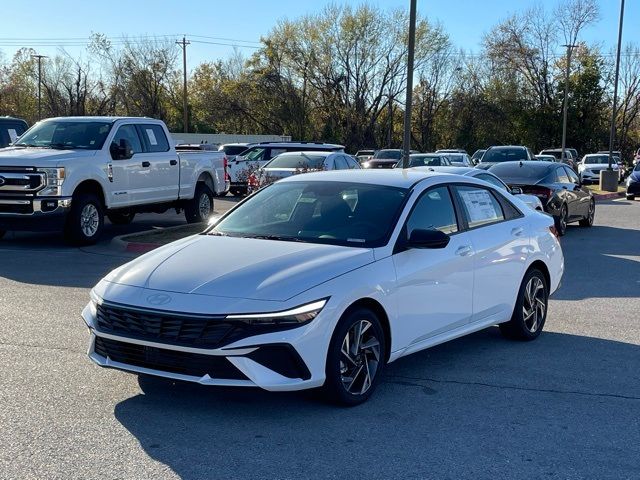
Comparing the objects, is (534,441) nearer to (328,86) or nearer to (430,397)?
(430,397)

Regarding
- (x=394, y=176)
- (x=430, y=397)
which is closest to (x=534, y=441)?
(x=430, y=397)

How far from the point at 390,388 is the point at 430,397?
33cm

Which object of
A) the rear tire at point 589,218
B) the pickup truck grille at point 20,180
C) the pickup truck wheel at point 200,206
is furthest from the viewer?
the rear tire at point 589,218

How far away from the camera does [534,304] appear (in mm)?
7684

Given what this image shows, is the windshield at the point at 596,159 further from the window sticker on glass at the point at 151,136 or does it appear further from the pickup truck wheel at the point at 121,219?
the window sticker on glass at the point at 151,136

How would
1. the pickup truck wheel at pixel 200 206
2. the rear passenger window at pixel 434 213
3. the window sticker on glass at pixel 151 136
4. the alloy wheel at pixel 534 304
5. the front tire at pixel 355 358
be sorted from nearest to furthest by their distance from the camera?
the front tire at pixel 355 358, the rear passenger window at pixel 434 213, the alloy wheel at pixel 534 304, the window sticker on glass at pixel 151 136, the pickup truck wheel at pixel 200 206

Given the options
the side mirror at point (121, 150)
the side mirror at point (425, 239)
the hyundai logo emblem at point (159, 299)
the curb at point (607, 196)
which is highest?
the side mirror at point (121, 150)

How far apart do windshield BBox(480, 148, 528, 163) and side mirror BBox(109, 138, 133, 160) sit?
14.9m

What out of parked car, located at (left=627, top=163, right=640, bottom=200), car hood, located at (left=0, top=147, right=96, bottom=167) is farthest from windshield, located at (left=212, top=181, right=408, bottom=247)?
parked car, located at (left=627, top=163, right=640, bottom=200)

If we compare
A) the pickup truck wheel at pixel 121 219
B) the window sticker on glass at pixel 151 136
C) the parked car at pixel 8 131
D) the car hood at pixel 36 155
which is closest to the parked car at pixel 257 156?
the pickup truck wheel at pixel 121 219

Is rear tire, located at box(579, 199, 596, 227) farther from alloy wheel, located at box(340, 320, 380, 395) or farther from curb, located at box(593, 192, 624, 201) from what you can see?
alloy wheel, located at box(340, 320, 380, 395)

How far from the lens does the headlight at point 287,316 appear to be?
194 inches

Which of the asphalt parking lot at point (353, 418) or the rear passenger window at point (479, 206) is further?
the rear passenger window at point (479, 206)

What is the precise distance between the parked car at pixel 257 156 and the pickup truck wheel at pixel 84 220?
483 inches
